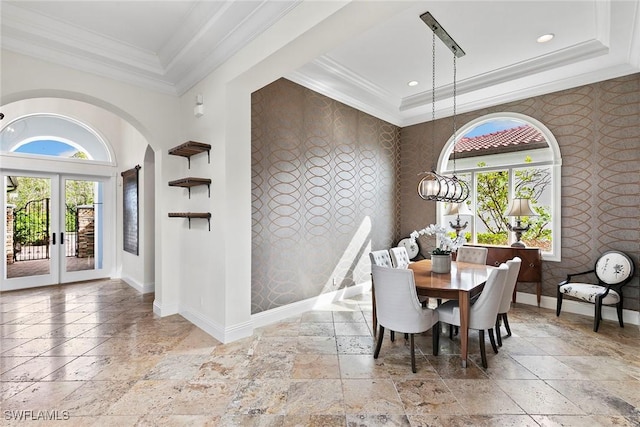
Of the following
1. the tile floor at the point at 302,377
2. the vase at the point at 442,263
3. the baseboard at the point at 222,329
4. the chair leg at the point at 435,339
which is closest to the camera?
the tile floor at the point at 302,377

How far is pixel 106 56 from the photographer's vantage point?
308 centimetres

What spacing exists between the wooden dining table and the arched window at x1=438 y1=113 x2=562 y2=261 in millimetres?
1934

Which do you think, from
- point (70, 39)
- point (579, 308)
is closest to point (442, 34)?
point (70, 39)

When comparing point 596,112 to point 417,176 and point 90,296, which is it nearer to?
point 417,176

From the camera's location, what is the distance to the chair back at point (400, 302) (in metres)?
2.46

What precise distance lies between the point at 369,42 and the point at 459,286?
2742 mm

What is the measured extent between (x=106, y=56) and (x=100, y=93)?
388 mm

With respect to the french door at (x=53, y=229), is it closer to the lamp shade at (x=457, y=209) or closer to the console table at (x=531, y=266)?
the lamp shade at (x=457, y=209)

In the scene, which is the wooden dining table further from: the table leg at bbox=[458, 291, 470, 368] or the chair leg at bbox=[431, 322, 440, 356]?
the chair leg at bbox=[431, 322, 440, 356]

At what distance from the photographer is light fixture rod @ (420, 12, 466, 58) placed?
2906mm

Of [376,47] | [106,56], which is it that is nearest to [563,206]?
[376,47]

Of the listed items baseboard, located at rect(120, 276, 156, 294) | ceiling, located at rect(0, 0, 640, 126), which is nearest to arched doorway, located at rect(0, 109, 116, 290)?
baseboard, located at rect(120, 276, 156, 294)

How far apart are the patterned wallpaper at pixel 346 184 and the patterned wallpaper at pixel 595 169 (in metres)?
0.01

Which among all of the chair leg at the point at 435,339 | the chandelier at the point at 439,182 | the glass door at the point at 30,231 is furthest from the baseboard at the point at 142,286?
the chandelier at the point at 439,182
